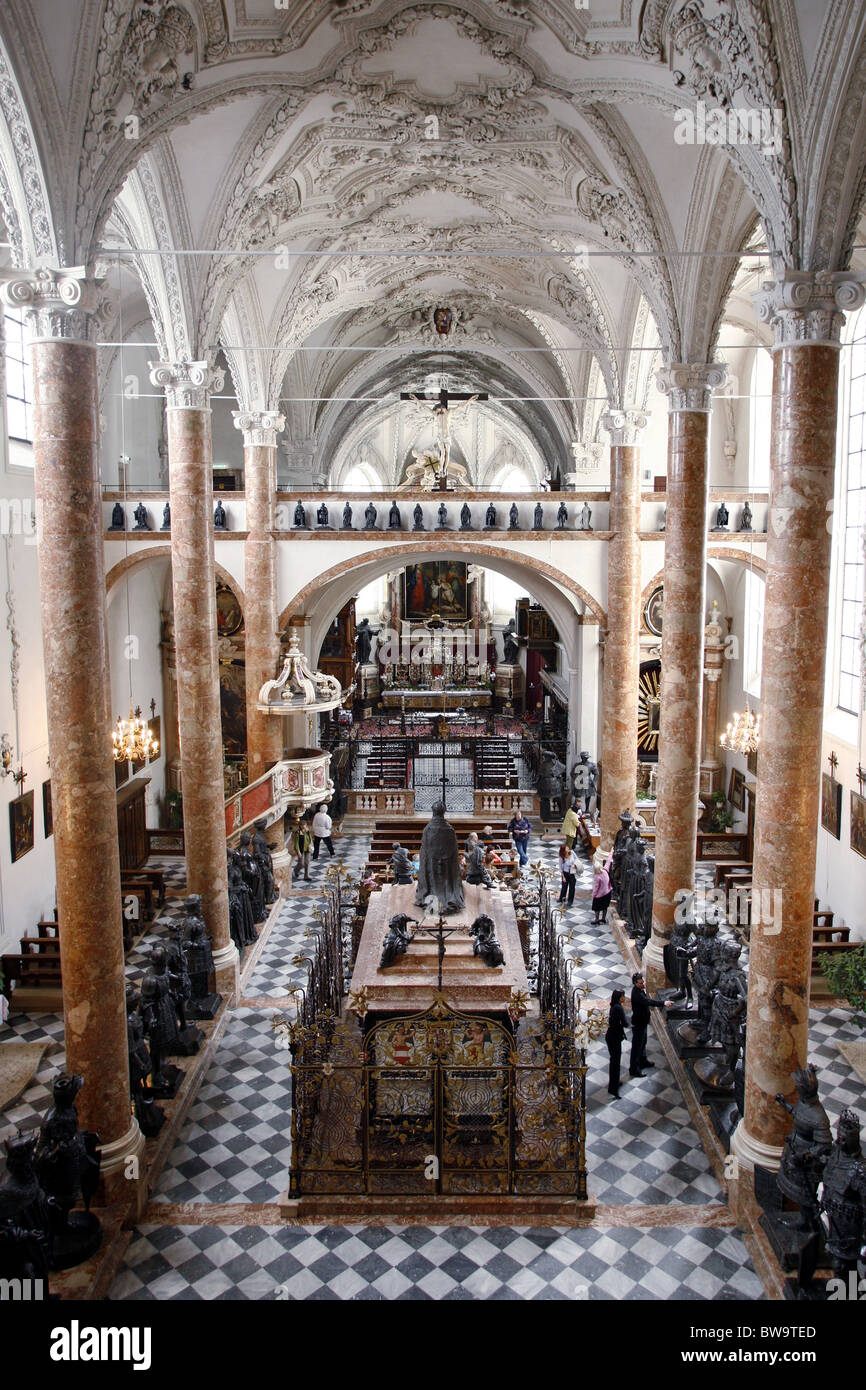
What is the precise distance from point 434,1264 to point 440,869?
4849mm

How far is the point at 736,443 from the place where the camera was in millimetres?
21531

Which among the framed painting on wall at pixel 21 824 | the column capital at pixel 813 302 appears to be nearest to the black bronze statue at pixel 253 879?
the framed painting on wall at pixel 21 824

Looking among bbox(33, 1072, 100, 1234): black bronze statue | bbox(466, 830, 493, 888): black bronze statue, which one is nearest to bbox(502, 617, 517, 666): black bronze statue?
bbox(466, 830, 493, 888): black bronze statue

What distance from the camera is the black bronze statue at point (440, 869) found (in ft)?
39.4

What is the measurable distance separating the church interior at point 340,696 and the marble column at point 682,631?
0.20 feet

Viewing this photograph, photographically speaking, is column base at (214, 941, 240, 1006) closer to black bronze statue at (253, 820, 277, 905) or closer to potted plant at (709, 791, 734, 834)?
black bronze statue at (253, 820, 277, 905)

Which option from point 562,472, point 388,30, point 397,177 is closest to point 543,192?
point 397,177

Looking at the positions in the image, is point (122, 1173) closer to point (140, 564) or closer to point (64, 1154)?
point (64, 1154)

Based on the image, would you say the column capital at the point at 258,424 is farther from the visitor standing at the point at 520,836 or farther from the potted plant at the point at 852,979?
the potted plant at the point at 852,979

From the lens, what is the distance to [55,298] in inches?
293

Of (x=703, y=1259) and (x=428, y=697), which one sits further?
(x=428, y=697)

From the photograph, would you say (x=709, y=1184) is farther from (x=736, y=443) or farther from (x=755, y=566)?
(x=736, y=443)

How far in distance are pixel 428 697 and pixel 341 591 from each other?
32.4 ft

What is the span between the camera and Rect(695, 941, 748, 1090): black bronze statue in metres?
9.61
